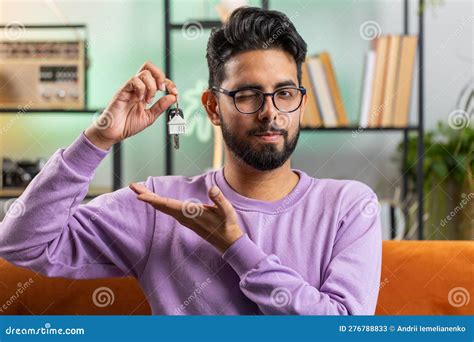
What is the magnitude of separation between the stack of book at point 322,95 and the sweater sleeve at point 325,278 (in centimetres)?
136

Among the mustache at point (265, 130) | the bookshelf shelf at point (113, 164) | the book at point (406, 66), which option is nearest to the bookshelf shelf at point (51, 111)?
the bookshelf shelf at point (113, 164)

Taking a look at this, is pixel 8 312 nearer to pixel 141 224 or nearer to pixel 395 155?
pixel 141 224

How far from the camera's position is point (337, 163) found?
2.91 meters

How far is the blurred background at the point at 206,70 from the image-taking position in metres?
2.82

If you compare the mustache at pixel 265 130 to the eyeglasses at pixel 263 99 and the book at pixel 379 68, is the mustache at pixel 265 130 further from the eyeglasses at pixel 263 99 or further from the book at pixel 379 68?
the book at pixel 379 68

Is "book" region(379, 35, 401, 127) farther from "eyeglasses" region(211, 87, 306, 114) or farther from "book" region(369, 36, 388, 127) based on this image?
"eyeglasses" region(211, 87, 306, 114)

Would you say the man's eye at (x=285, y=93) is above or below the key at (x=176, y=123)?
above

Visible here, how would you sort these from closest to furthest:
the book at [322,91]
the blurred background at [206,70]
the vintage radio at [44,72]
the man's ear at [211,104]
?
the man's ear at [211,104] < the book at [322,91] < the vintage radio at [44,72] < the blurred background at [206,70]

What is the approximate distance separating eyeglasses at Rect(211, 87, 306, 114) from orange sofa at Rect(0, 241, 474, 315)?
0.38m

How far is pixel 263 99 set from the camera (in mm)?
1162

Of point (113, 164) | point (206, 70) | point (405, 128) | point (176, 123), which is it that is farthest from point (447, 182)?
point (176, 123)

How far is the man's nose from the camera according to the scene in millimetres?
1145

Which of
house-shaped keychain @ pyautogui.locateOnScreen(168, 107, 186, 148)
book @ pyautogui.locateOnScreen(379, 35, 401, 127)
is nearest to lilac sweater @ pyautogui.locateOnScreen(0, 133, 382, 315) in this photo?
house-shaped keychain @ pyautogui.locateOnScreen(168, 107, 186, 148)

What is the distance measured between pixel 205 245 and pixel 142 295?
9.4 inches
